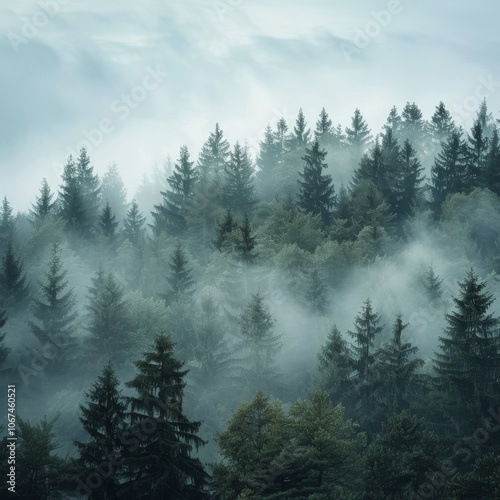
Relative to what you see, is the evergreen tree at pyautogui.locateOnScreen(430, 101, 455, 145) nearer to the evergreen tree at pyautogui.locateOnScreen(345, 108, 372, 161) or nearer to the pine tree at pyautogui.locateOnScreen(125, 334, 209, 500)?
the evergreen tree at pyautogui.locateOnScreen(345, 108, 372, 161)

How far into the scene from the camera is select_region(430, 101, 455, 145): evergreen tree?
4656 inches

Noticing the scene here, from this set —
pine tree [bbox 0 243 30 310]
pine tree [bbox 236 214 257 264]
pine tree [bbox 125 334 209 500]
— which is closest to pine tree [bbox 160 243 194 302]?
pine tree [bbox 236 214 257 264]

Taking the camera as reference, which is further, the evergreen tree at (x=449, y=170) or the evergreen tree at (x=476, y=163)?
the evergreen tree at (x=449, y=170)

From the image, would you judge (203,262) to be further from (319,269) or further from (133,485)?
(133,485)

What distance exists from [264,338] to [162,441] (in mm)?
24065

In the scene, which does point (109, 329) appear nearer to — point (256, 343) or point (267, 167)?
point (256, 343)

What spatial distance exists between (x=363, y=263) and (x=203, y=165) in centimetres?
4978

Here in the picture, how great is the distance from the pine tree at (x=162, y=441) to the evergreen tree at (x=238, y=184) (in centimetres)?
6034

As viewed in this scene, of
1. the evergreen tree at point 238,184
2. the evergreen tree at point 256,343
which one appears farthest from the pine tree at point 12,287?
the evergreen tree at point 238,184

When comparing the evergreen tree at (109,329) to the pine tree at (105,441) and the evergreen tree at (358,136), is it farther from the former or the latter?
the evergreen tree at (358,136)

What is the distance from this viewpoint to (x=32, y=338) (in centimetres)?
5884

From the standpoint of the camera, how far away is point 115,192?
122188mm

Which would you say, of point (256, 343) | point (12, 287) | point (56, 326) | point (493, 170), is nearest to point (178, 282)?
point (56, 326)

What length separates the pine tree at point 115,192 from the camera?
119 m
